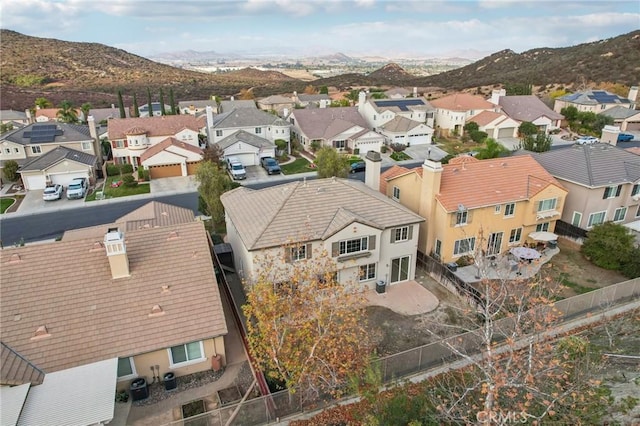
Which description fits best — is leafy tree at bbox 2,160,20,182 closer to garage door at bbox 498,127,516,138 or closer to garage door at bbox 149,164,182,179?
garage door at bbox 149,164,182,179

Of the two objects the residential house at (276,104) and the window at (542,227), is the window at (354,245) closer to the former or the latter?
the window at (542,227)

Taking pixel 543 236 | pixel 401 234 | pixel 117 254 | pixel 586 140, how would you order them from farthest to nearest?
pixel 586 140
pixel 543 236
pixel 401 234
pixel 117 254

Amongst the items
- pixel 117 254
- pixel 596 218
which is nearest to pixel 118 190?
pixel 117 254

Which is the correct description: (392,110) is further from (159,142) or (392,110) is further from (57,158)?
(57,158)

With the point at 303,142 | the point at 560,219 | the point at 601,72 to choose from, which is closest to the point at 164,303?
the point at 560,219

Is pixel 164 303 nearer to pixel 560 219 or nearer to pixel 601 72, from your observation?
pixel 560 219

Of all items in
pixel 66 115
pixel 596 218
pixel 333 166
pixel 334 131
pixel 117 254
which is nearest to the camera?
pixel 117 254

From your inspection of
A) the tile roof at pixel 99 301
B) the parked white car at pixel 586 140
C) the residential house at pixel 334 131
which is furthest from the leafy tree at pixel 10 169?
the parked white car at pixel 586 140

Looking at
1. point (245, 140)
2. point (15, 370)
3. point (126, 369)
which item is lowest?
point (126, 369)
